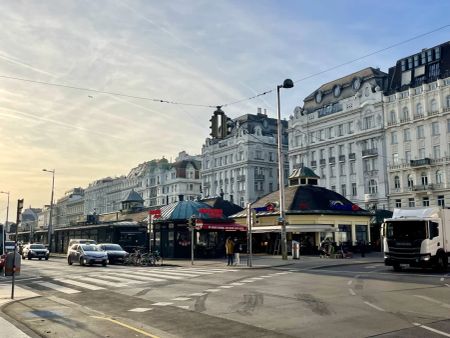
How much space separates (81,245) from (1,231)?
7.37 metres

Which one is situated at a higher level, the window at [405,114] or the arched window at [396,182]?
the window at [405,114]

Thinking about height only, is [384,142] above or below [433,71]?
below

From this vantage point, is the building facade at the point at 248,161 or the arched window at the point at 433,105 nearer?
the arched window at the point at 433,105

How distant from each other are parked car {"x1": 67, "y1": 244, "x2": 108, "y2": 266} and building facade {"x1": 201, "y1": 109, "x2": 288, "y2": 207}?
6287 cm

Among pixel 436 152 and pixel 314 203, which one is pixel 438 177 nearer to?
pixel 436 152

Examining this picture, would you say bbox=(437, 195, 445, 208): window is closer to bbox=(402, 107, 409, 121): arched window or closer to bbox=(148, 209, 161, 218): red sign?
bbox=(402, 107, 409, 121): arched window

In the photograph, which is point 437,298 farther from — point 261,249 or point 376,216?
point 376,216

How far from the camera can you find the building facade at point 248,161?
99.2 m

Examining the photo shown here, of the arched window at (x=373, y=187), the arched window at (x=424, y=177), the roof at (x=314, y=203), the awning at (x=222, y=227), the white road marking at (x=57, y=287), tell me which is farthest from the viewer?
the arched window at (x=373, y=187)

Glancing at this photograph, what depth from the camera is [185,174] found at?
4668 inches

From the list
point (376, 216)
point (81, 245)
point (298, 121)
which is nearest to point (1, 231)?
point (81, 245)

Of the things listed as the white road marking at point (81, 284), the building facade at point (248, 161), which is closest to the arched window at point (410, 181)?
the building facade at point (248, 161)

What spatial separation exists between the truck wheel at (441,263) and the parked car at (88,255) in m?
20.3

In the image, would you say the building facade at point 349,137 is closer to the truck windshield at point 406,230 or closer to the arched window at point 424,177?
the arched window at point 424,177
